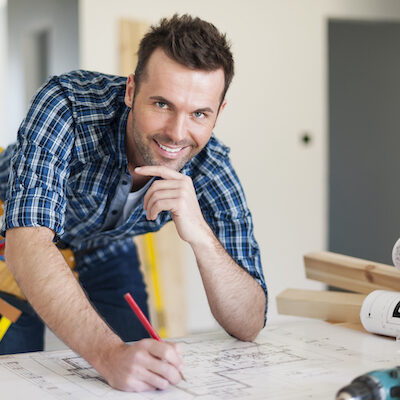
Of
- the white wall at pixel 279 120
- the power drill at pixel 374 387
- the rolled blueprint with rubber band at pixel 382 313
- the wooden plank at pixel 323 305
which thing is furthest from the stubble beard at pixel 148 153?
the white wall at pixel 279 120

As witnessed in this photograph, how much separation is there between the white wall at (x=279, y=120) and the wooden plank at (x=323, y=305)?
2381 millimetres

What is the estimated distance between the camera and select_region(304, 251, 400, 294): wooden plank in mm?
1563

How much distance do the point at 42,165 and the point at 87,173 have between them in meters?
0.27

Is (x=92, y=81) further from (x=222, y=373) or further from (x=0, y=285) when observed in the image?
(x=222, y=373)

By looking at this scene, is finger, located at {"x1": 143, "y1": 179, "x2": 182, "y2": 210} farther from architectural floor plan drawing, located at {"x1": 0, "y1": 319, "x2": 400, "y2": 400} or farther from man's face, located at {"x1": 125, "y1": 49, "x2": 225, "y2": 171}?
architectural floor plan drawing, located at {"x1": 0, "y1": 319, "x2": 400, "y2": 400}

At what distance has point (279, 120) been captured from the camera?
13.8 feet

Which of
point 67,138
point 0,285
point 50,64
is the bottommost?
point 0,285

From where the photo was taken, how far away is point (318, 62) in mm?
4301

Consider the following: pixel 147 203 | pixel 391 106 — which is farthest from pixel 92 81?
pixel 391 106

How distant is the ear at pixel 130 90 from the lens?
5.16 ft

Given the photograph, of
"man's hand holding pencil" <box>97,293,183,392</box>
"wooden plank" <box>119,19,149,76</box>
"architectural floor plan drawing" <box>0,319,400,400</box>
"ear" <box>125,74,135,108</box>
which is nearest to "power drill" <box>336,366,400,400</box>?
"architectural floor plan drawing" <box>0,319,400,400</box>

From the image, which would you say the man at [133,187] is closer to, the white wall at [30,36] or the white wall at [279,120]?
the white wall at [30,36]

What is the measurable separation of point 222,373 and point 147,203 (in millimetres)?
437

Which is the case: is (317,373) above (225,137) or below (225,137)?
below
